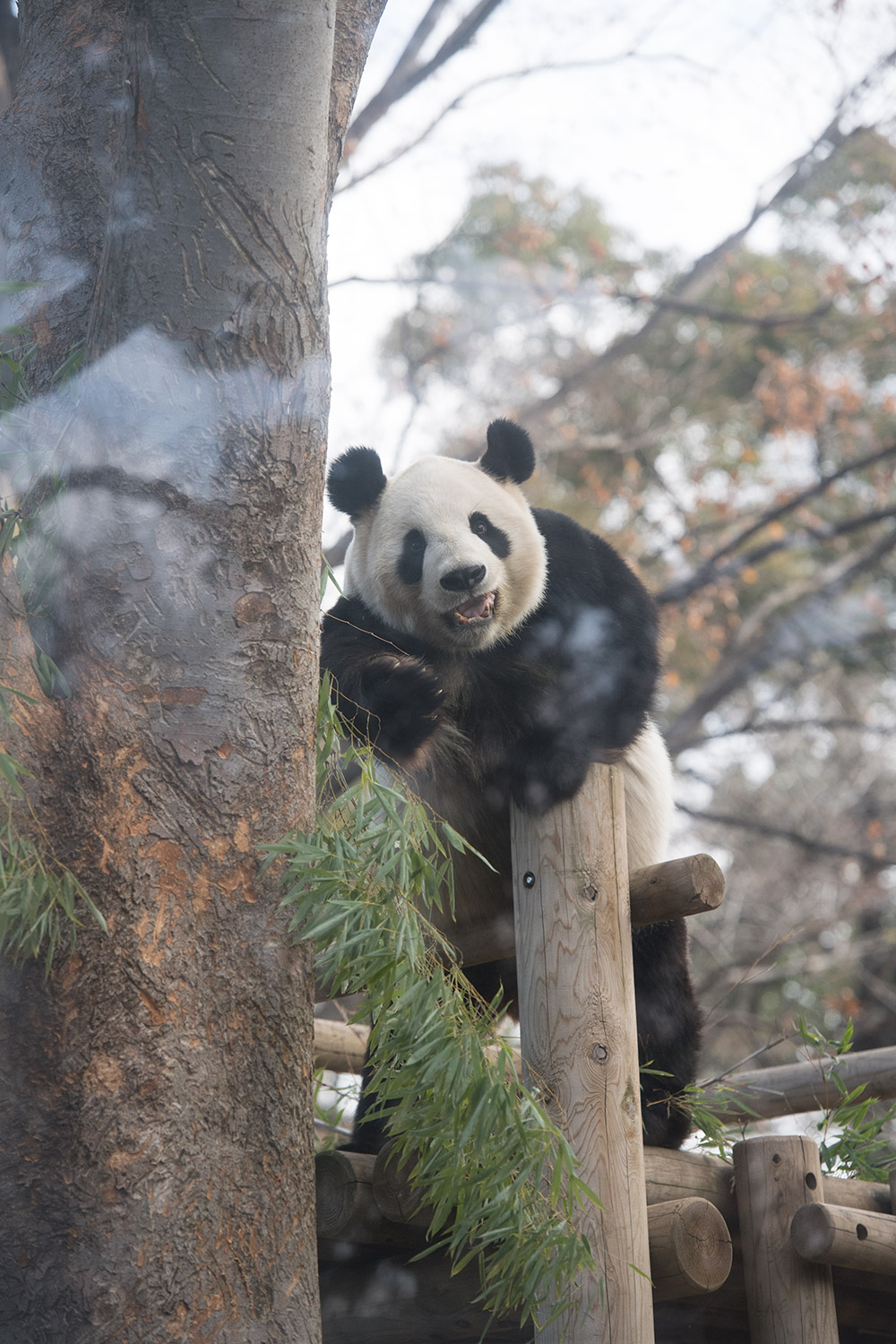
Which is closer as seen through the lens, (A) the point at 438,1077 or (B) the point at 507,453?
(A) the point at 438,1077

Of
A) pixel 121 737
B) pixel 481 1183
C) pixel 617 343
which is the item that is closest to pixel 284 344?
pixel 121 737

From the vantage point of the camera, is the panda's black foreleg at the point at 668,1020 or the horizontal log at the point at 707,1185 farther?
the panda's black foreleg at the point at 668,1020

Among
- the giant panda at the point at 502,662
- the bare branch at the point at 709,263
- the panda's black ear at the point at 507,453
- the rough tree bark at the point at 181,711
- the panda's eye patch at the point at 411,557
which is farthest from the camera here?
the bare branch at the point at 709,263

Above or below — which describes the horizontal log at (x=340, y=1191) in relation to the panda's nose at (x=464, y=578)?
below

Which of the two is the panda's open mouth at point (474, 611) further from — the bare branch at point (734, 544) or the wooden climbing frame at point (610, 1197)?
the bare branch at point (734, 544)

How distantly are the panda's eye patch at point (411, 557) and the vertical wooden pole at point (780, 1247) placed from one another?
5.38ft

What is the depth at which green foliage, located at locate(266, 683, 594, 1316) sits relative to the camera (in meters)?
1.82

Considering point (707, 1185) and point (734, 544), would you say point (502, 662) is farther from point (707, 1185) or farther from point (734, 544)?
point (734, 544)

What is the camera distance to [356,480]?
10.8ft

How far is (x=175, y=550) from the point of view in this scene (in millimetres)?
1876

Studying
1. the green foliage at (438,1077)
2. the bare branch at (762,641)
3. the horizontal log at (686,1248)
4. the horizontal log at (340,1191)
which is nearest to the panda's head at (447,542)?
the green foliage at (438,1077)

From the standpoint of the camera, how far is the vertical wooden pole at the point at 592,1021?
212 centimetres

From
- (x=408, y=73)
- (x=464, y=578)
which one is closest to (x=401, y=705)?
(x=464, y=578)

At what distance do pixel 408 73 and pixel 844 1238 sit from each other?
6.30 meters
